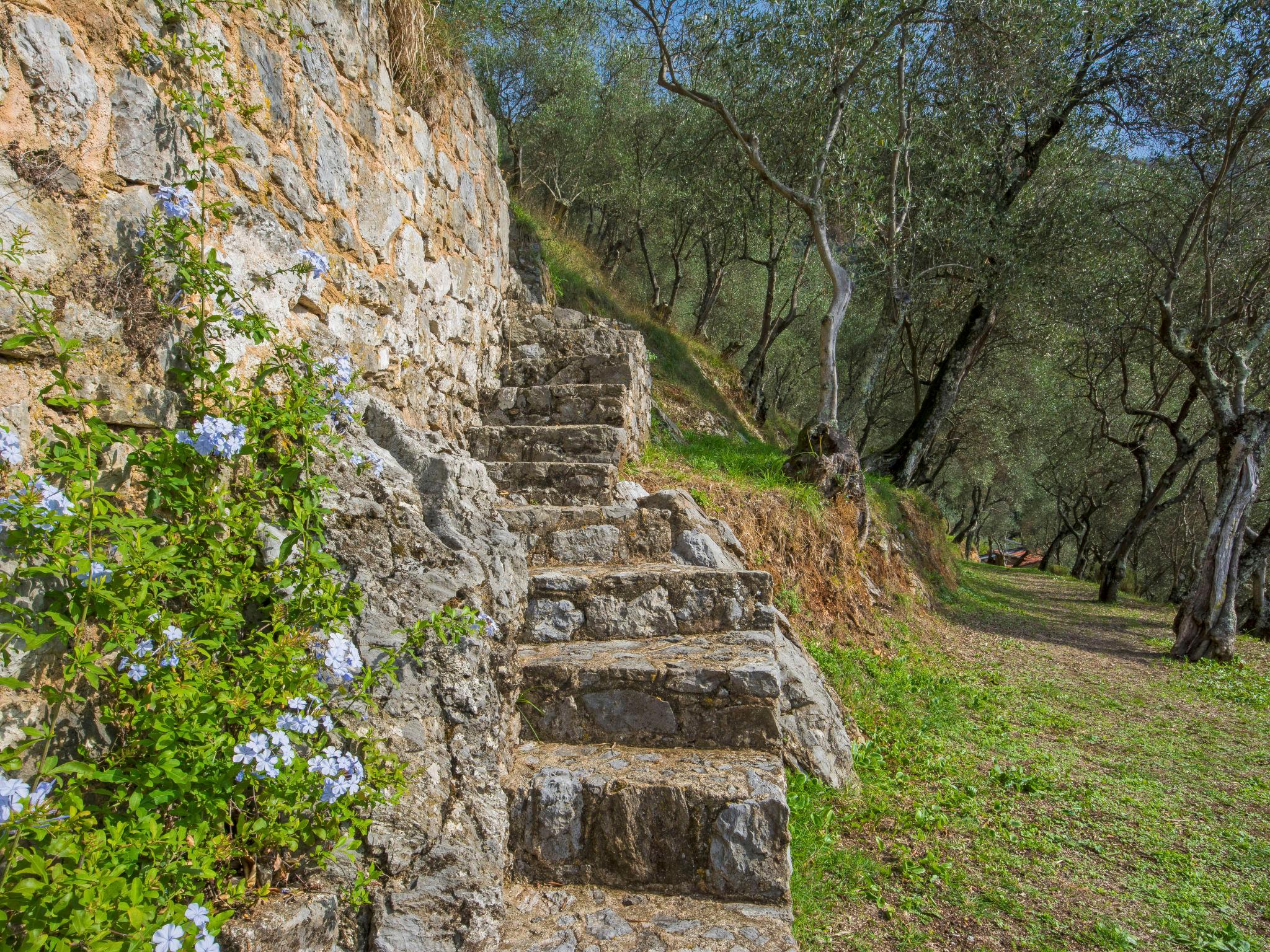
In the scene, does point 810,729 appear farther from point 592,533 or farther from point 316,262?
point 316,262

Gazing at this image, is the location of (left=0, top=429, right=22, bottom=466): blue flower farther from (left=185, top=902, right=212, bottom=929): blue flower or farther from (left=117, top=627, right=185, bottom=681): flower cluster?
(left=185, top=902, right=212, bottom=929): blue flower

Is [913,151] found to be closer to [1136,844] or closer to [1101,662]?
[1101,662]

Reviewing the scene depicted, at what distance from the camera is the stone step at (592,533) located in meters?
5.10

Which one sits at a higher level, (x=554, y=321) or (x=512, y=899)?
(x=554, y=321)

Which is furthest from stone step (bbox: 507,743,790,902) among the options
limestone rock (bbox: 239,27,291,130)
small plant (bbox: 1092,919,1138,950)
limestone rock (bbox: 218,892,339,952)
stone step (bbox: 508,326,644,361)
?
stone step (bbox: 508,326,644,361)

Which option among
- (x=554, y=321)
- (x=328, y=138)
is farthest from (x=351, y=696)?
(x=554, y=321)

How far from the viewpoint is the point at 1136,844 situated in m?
4.47

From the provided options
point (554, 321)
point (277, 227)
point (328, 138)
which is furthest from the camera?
point (554, 321)

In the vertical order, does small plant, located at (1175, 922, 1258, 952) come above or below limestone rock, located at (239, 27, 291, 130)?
below

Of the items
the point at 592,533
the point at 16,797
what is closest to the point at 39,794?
the point at 16,797

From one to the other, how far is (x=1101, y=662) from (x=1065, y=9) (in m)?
9.35

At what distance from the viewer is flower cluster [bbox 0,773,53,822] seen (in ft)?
5.20

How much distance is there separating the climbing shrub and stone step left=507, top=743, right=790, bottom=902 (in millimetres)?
838

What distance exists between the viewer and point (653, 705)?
3691mm
